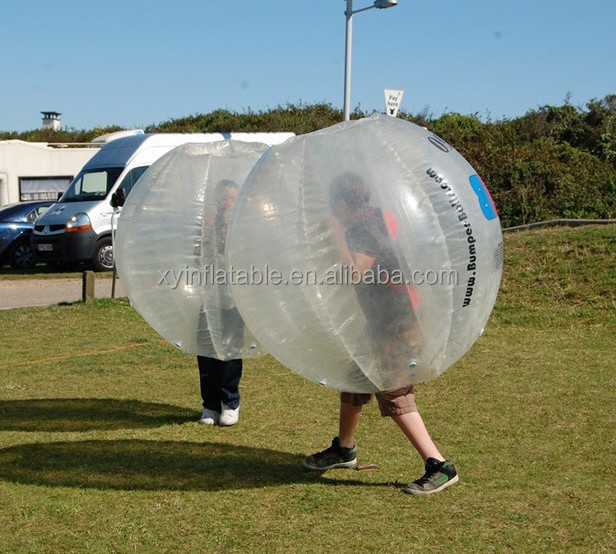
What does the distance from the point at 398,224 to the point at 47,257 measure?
51.8 feet

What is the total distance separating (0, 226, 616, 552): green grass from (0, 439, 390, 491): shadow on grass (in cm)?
2

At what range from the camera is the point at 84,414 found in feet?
23.9

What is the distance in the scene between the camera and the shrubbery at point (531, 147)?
850 inches

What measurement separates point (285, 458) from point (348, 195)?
7.11 feet

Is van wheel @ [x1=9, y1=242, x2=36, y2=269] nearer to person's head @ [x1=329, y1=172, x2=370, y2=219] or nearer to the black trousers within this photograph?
the black trousers

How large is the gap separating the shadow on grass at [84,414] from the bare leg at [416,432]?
7.93ft

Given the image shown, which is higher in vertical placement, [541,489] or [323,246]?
[323,246]

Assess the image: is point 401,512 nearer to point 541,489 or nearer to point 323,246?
point 541,489

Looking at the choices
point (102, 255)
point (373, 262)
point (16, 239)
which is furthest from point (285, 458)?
point (16, 239)

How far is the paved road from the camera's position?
14.9 metres

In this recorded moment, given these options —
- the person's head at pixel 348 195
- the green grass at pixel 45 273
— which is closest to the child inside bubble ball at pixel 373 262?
the person's head at pixel 348 195

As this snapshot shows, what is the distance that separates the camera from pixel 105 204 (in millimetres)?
18984

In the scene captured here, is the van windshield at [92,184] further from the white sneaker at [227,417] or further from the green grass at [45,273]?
the white sneaker at [227,417]

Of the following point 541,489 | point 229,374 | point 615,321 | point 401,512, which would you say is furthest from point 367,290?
point 615,321
